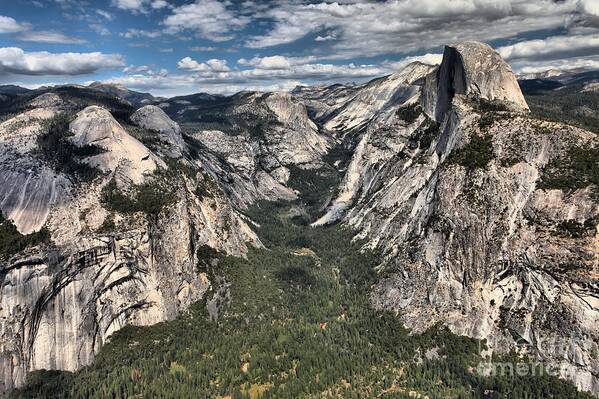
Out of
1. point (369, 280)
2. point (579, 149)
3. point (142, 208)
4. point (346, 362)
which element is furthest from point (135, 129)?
point (579, 149)

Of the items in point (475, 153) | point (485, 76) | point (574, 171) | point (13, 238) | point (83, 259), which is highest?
point (485, 76)

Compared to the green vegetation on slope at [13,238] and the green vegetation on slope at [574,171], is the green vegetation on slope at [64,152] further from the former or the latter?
the green vegetation on slope at [574,171]

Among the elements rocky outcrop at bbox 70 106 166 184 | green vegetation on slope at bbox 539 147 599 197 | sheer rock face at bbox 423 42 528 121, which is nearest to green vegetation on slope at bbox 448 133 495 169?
green vegetation on slope at bbox 539 147 599 197

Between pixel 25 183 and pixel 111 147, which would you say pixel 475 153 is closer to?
pixel 111 147

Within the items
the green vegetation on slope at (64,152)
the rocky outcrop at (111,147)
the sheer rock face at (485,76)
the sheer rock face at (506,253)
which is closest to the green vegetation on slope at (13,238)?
the green vegetation on slope at (64,152)

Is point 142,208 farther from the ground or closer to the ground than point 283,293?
farther from the ground

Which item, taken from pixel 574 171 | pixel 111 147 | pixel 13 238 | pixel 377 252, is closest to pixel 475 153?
pixel 574 171

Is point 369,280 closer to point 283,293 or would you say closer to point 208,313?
point 283,293
